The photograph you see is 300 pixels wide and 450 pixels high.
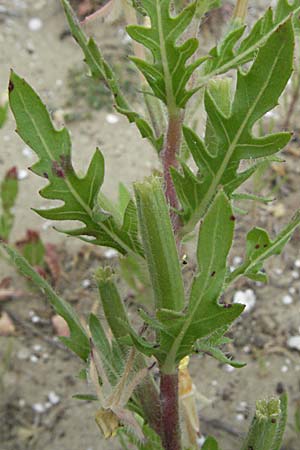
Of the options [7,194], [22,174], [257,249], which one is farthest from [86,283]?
[257,249]

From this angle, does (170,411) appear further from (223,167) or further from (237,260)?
(237,260)

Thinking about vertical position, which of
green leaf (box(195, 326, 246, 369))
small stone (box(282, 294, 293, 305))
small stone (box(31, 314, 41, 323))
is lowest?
small stone (box(282, 294, 293, 305))

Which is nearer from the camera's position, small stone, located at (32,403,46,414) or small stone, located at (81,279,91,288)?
small stone, located at (32,403,46,414)

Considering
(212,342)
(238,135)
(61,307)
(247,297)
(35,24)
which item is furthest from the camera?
(35,24)

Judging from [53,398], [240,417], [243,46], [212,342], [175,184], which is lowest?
[240,417]

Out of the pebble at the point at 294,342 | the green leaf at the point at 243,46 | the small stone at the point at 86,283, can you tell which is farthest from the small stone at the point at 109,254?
the green leaf at the point at 243,46

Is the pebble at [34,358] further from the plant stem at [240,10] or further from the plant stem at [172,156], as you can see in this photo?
the plant stem at [240,10]

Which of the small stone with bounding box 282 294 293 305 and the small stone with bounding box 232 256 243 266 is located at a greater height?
the small stone with bounding box 232 256 243 266

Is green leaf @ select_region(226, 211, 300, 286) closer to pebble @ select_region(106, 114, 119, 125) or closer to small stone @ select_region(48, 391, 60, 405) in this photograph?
small stone @ select_region(48, 391, 60, 405)

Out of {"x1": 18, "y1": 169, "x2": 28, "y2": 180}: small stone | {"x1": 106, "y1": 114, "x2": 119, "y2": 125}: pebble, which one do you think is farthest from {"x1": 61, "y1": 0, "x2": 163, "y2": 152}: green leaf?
{"x1": 106, "y1": 114, "x2": 119, "y2": 125}: pebble
